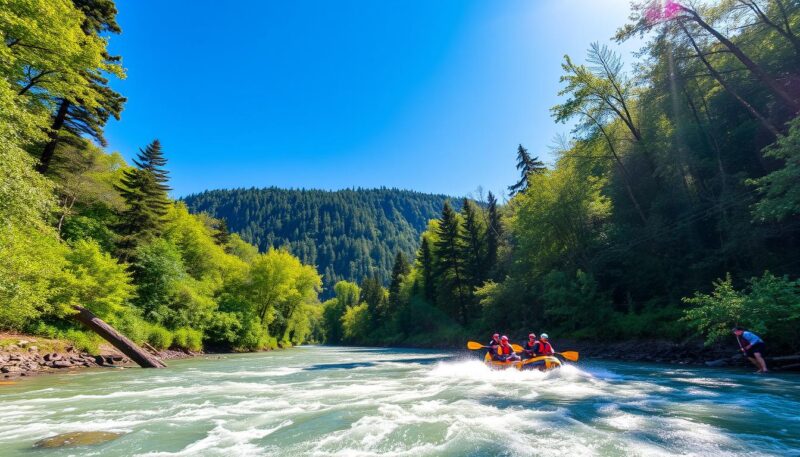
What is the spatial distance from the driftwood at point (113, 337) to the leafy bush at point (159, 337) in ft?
23.5

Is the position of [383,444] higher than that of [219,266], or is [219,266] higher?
[219,266]

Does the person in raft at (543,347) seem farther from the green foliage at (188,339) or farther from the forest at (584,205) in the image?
the green foliage at (188,339)

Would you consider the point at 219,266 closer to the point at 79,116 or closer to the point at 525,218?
the point at 79,116

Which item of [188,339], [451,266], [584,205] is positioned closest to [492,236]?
[451,266]

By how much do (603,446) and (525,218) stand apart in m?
25.9

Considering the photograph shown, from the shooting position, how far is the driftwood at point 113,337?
55.2 feet

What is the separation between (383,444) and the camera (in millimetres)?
6230

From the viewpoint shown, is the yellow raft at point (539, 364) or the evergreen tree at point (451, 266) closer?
the yellow raft at point (539, 364)

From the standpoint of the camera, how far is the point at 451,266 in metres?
46.2

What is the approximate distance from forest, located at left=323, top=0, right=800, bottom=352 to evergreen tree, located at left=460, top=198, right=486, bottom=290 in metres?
7.26

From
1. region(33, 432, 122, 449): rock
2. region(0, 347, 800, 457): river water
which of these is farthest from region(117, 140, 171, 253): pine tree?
region(33, 432, 122, 449): rock

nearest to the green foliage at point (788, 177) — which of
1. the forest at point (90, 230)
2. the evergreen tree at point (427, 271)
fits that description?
the forest at point (90, 230)

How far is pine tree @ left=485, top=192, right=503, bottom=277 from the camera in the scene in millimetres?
44125

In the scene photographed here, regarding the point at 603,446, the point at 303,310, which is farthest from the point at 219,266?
the point at 603,446
